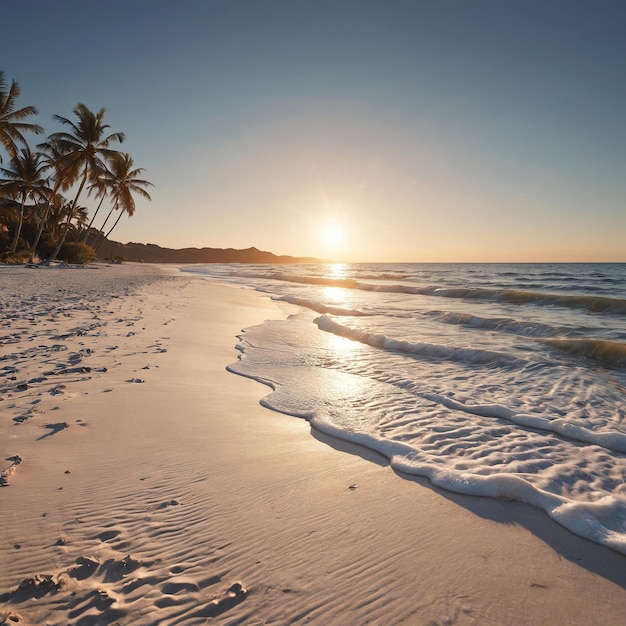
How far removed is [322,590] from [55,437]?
2625 mm

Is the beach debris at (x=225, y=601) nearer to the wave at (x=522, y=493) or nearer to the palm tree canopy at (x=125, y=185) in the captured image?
the wave at (x=522, y=493)

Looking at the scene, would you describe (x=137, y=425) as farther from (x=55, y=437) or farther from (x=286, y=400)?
(x=286, y=400)

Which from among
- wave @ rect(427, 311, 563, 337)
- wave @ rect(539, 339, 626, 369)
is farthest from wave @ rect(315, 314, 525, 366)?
wave @ rect(427, 311, 563, 337)

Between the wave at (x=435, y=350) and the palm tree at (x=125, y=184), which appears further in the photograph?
the palm tree at (x=125, y=184)

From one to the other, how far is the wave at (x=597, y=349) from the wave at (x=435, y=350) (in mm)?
1937

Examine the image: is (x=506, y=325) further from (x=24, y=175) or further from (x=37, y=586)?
(x=24, y=175)

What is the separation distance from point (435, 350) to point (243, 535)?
642 cm

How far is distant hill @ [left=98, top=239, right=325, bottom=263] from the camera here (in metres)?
109

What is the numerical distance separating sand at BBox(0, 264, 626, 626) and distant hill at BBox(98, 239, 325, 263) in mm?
93377

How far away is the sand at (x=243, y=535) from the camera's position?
5.78 feet

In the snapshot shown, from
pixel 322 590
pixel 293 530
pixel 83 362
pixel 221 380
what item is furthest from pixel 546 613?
pixel 83 362

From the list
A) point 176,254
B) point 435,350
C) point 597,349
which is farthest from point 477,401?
point 176,254

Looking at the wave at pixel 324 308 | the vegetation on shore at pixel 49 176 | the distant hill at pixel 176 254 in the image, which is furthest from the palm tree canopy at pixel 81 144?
the distant hill at pixel 176 254

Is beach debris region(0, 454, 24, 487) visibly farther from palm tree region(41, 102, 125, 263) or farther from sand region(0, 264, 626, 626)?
palm tree region(41, 102, 125, 263)
